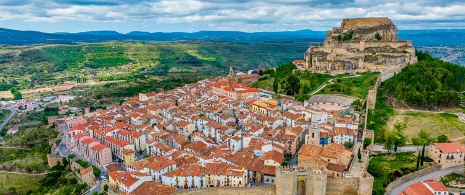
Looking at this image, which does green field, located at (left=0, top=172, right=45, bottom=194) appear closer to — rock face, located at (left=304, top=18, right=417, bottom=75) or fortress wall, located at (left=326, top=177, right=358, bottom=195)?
fortress wall, located at (left=326, top=177, right=358, bottom=195)

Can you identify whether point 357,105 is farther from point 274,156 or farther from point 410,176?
point 274,156

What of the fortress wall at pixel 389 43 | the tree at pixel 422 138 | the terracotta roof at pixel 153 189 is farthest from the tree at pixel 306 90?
the terracotta roof at pixel 153 189

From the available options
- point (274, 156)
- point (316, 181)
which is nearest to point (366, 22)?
point (274, 156)

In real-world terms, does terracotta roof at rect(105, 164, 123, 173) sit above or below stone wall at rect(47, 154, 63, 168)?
above

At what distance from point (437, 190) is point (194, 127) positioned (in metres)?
23.5

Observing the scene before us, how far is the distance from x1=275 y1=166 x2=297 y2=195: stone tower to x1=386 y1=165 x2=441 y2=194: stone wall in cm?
800

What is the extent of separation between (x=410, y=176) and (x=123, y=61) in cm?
11373

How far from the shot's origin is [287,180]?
77.7 feet

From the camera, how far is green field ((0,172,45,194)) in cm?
3901

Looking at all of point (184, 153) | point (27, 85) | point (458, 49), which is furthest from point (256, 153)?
point (458, 49)

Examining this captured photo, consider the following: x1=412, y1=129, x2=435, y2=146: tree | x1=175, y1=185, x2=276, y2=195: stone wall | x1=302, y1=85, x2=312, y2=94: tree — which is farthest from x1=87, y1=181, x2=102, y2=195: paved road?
x1=412, y1=129, x2=435, y2=146: tree

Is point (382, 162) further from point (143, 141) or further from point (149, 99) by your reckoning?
point (149, 99)

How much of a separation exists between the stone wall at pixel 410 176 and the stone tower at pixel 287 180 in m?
8.00

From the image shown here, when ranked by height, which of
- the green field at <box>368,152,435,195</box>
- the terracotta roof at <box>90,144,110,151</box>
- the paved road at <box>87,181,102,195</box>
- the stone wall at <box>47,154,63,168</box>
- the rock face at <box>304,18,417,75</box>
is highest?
the rock face at <box>304,18,417,75</box>
